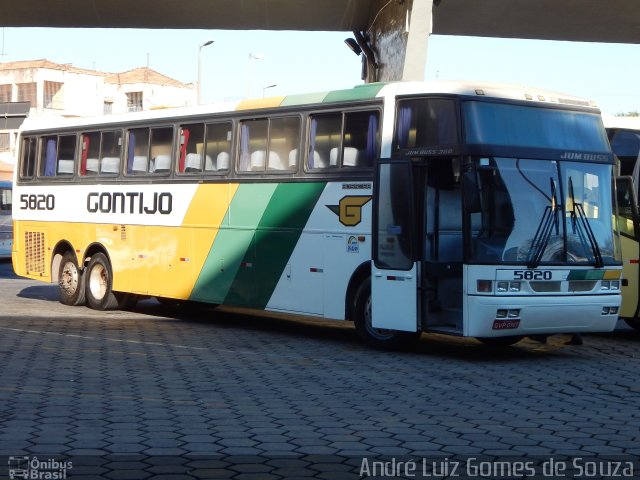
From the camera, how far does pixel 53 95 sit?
9356 centimetres

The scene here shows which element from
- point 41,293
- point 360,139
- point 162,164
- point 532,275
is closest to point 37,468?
point 532,275

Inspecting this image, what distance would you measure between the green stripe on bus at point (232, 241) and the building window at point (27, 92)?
78.7 m

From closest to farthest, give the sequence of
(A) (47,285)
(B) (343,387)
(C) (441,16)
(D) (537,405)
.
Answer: (D) (537,405), (B) (343,387), (C) (441,16), (A) (47,285)

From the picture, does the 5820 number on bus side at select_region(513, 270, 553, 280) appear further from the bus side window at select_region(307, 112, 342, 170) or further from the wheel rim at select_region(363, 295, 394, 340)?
the bus side window at select_region(307, 112, 342, 170)

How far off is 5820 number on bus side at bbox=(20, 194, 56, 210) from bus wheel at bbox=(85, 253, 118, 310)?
5.26 feet

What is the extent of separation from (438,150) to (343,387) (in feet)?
12.2

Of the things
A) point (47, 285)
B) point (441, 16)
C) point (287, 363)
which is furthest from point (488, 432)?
point (47, 285)

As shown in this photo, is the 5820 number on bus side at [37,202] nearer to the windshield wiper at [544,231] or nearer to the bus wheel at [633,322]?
the bus wheel at [633,322]

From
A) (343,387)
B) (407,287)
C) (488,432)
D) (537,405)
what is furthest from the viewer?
(407,287)

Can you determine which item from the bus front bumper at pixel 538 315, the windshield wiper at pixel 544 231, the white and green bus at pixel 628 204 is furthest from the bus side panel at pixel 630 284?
the windshield wiper at pixel 544 231

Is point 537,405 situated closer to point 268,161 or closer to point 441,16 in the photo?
point 268,161

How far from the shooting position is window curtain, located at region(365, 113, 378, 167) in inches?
569

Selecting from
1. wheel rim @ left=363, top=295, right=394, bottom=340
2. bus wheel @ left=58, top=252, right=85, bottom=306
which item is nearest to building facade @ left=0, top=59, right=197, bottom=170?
bus wheel @ left=58, top=252, right=85, bottom=306

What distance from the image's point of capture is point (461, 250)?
13539 mm
